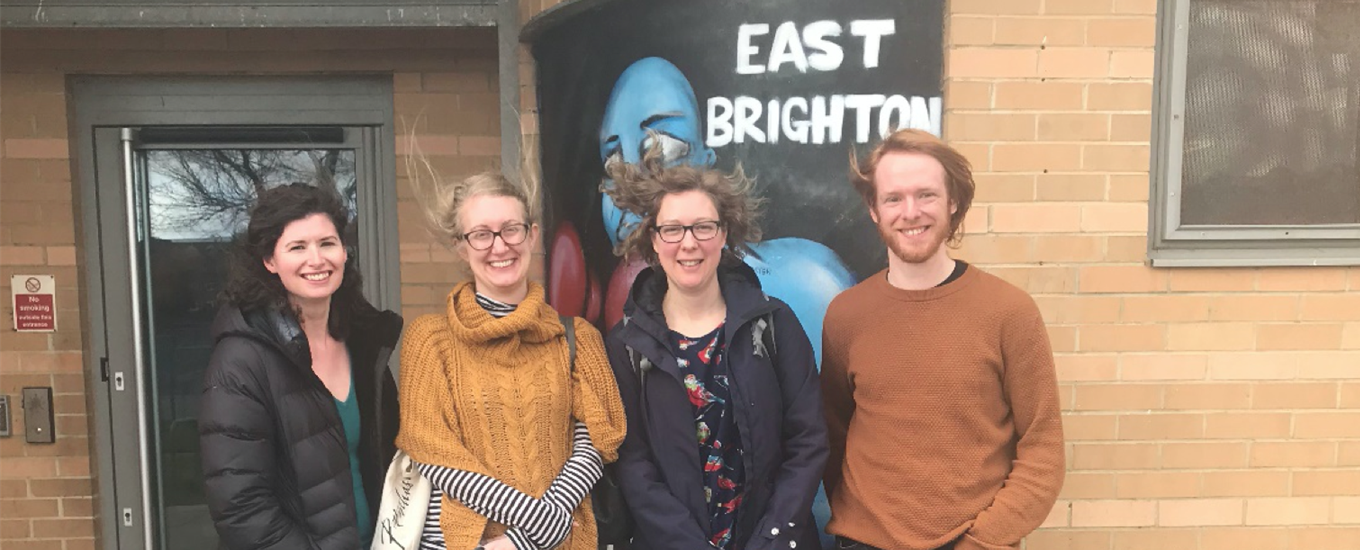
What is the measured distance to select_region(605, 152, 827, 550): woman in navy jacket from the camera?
2.10 meters

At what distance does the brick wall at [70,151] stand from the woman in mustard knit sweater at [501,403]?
156 cm

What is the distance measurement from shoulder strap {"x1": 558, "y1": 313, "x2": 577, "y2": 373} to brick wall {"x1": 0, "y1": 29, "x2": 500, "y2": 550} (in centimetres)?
165

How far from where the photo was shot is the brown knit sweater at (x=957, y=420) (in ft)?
6.55

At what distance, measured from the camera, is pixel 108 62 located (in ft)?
11.6

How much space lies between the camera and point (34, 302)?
3.59m

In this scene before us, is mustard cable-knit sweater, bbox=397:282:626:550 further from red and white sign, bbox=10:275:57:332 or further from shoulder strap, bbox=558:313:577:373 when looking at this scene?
red and white sign, bbox=10:275:57:332

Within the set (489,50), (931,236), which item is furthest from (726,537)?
(489,50)

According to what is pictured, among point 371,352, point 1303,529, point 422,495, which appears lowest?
point 1303,529

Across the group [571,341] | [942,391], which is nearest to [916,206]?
[942,391]

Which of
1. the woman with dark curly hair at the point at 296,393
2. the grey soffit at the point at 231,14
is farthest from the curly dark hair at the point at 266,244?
the grey soffit at the point at 231,14

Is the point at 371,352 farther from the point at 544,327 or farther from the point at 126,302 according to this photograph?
the point at 126,302

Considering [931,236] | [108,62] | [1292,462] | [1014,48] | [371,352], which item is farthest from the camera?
[108,62]

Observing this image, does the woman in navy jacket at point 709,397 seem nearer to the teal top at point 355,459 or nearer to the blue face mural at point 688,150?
the blue face mural at point 688,150

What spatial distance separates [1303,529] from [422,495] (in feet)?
10.0
